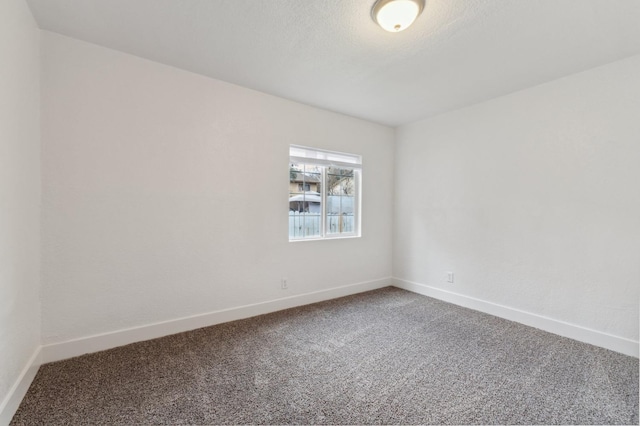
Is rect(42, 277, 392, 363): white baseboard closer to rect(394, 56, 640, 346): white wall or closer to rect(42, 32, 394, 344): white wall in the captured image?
rect(42, 32, 394, 344): white wall

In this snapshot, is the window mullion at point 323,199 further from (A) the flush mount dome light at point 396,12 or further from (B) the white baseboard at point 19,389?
(B) the white baseboard at point 19,389

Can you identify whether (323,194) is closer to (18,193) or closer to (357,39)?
(357,39)

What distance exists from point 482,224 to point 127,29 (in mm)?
3887

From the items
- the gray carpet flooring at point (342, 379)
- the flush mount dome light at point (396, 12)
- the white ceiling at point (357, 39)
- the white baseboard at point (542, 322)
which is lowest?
the gray carpet flooring at point (342, 379)

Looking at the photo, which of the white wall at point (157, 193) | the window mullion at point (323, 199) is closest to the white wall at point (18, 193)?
the white wall at point (157, 193)

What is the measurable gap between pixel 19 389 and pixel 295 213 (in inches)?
103

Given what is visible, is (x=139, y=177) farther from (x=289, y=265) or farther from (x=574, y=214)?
(x=574, y=214)

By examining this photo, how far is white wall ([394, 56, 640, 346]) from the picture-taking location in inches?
94.2

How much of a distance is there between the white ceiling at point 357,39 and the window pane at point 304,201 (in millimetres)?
1028

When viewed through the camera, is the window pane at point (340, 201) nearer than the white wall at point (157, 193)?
No

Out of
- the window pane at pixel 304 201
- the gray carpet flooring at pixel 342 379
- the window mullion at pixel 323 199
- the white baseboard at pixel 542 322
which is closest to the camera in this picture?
the gray carpet flooring at pixel 342 379

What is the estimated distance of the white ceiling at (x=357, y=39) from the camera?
182 cm

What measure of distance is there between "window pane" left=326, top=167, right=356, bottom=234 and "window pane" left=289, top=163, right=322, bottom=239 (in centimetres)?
17

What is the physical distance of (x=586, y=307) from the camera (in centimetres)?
257
